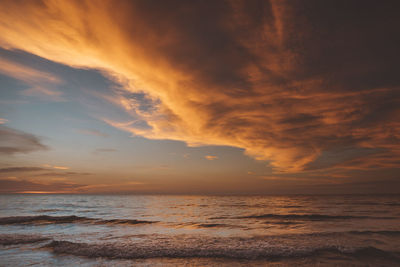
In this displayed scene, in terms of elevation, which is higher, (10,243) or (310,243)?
(310,243)

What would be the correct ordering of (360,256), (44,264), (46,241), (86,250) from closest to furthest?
(44,264) → (360,256) → (86,250) → (46,241)

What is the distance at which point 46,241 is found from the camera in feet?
46.2

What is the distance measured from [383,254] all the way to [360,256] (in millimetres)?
1481

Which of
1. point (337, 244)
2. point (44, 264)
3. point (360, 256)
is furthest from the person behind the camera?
point (337, 244)

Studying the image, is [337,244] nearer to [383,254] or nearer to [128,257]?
[383,254]

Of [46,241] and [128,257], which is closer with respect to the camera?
[128,257]

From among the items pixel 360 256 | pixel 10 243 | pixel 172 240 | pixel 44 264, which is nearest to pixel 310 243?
pixel 360 256

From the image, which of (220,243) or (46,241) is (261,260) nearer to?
(220,243)

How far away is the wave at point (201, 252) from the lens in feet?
35.2

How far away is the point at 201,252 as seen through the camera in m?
11.4

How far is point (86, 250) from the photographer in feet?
38.6

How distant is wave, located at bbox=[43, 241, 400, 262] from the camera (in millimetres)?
10730

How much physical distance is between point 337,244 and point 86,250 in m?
14.8

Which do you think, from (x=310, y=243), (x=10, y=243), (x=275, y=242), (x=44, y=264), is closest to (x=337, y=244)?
(x=310, y=243)
